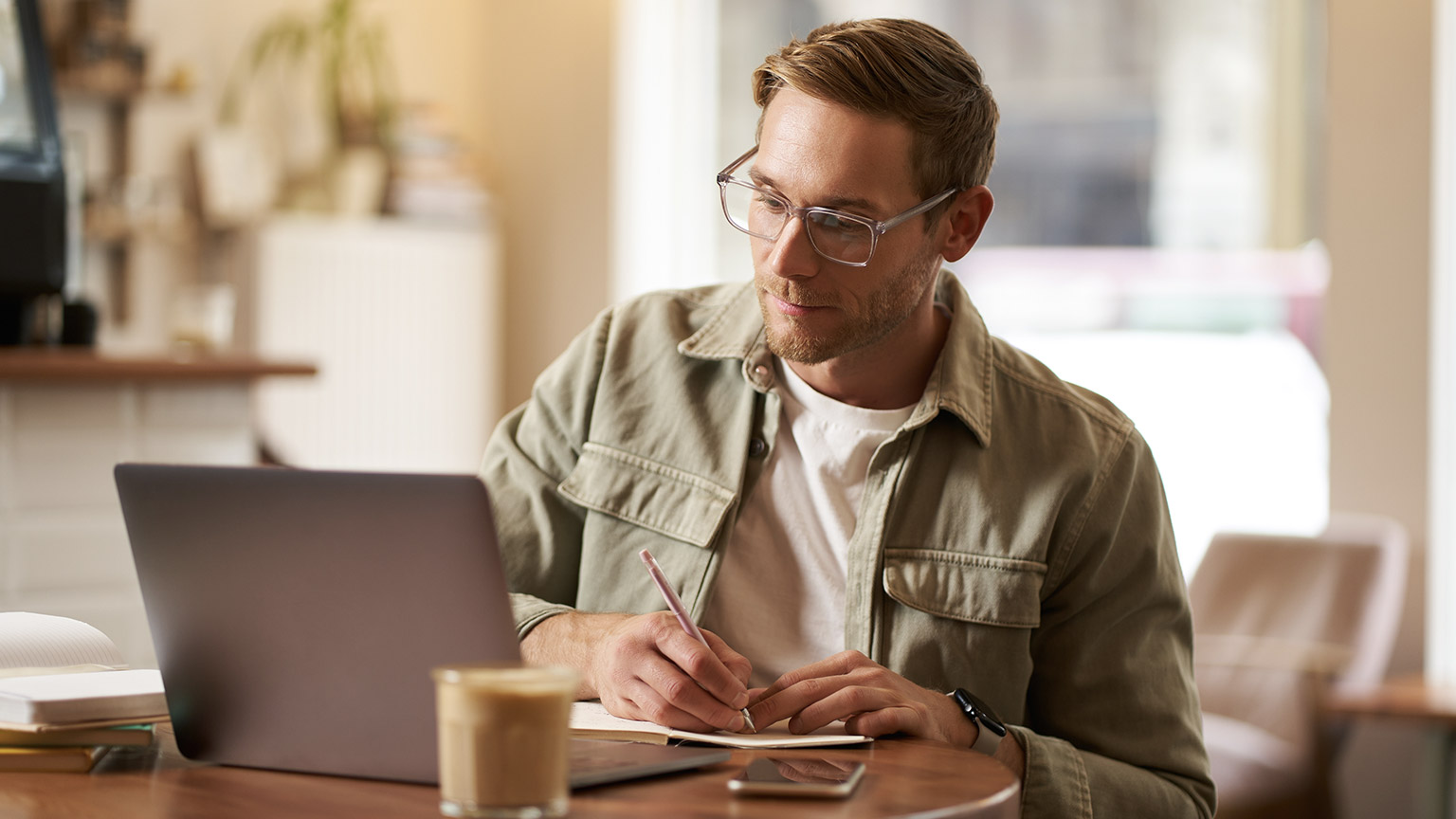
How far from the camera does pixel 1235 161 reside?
153 inches

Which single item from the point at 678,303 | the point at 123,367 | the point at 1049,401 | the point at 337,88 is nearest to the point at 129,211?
the point at 337,88

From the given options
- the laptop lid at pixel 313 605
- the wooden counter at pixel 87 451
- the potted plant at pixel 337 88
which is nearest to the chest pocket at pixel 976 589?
the laptop lid at pixel 313 605

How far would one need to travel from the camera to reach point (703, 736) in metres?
1.06

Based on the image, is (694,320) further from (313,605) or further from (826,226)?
(313,605)

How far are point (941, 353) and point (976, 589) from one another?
259 millimetres

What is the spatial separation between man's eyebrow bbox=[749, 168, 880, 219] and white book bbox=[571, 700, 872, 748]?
20.4 inches

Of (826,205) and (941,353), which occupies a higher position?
(826,205)

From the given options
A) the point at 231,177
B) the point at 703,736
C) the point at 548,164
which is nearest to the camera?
the point at 703,736

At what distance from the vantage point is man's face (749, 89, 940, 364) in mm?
1410

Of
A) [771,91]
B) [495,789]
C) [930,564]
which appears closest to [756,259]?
[771,91]

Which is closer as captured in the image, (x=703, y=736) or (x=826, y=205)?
(x=703, y=736)

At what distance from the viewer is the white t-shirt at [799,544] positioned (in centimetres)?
146

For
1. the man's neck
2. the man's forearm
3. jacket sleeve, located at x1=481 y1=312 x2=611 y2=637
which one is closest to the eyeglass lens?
the man's neck

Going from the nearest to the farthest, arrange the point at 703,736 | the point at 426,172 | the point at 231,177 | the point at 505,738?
the point at 505,738, the point at 703,736, the point at 231,177, the point at 426,172
